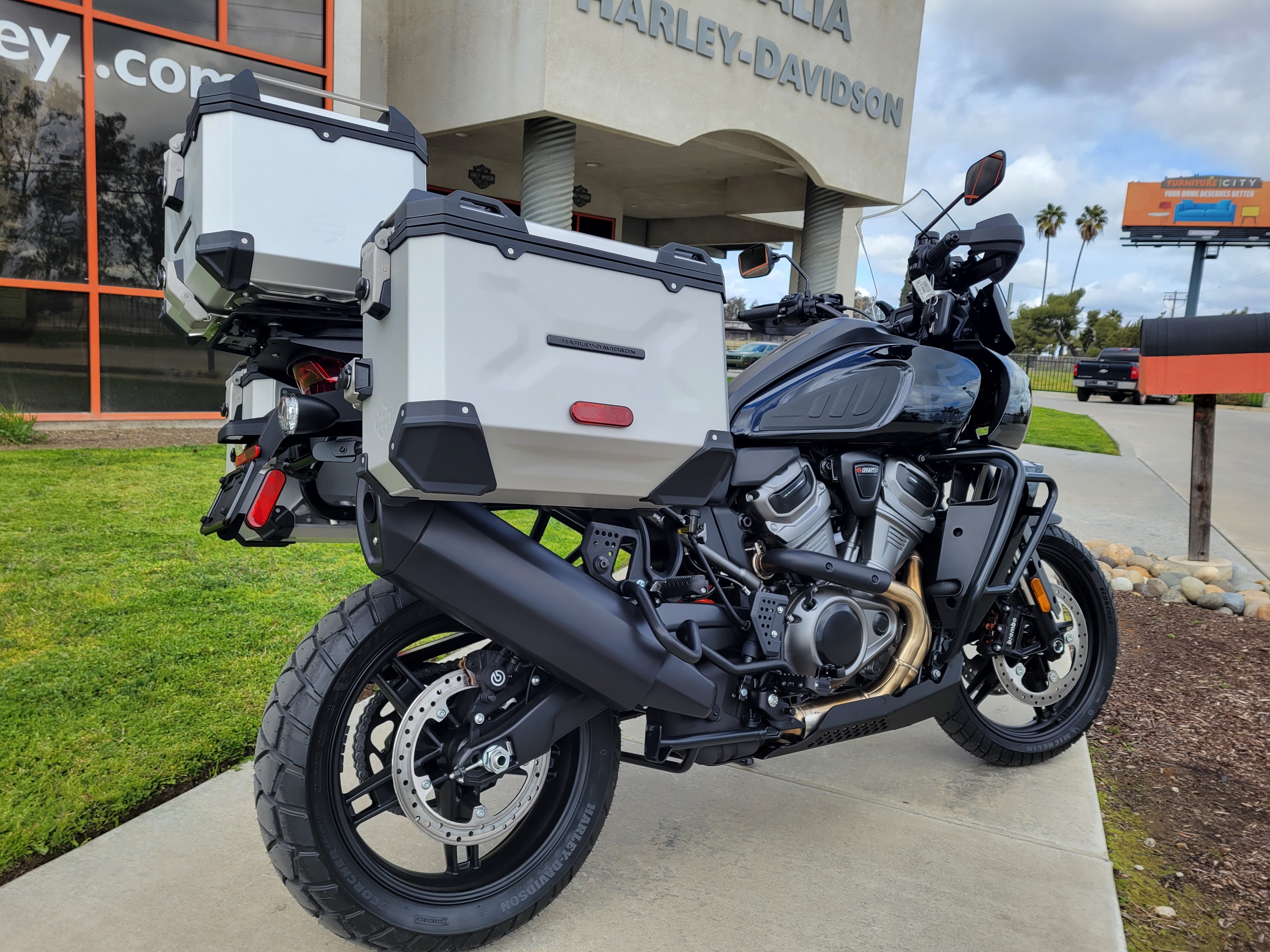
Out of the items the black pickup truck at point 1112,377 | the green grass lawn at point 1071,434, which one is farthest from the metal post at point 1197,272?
the green grass lawn at point 1071,434

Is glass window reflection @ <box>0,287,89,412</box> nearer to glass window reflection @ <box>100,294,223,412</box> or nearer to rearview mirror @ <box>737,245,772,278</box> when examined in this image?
glass window reflection @ <box>100,294,223,412</box>

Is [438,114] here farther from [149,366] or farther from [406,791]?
[406,791]

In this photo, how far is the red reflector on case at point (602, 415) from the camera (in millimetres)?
1729

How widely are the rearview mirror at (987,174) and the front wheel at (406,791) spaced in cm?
174

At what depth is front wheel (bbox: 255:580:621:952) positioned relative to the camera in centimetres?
181

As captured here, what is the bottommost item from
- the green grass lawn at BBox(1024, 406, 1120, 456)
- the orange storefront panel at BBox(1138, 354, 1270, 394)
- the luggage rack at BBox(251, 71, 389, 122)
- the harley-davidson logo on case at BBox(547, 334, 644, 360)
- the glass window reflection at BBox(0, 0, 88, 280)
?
the green grass lawn at BBox(1024, 406, 1120, 456)

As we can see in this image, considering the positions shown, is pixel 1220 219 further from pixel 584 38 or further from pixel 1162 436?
pixel 584 38

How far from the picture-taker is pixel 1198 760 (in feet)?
10.7

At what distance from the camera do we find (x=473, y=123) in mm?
11367

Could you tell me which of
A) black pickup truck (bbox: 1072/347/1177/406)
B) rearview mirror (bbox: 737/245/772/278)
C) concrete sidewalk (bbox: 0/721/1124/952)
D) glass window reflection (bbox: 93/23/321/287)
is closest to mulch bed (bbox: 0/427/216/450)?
glass window reflection (bbox: 93/23/321/287)

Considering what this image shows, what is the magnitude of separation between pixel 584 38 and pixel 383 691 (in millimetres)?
10440

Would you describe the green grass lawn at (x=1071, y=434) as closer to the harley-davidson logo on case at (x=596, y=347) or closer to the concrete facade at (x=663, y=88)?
the concrete facade at (x=663, y=88)

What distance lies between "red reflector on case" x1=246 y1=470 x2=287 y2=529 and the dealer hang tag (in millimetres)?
1911

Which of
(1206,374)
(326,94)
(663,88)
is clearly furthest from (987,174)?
(663,88)
